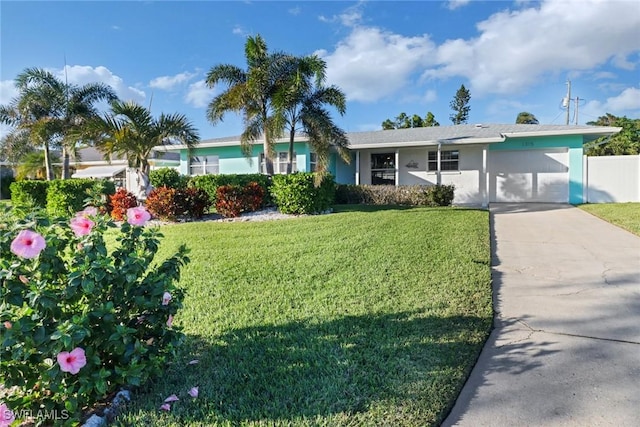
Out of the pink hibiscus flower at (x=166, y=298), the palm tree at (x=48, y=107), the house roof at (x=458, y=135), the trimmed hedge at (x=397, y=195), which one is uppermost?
the palm tree at (x=48, y=107)

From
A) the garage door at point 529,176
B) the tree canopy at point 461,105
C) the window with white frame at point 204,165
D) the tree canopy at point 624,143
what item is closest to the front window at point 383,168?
the garage door at point 529,176

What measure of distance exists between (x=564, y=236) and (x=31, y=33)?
11.6m

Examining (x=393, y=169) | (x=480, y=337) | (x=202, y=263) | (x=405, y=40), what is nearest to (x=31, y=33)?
(x=202, y=263)

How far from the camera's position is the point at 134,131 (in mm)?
12250

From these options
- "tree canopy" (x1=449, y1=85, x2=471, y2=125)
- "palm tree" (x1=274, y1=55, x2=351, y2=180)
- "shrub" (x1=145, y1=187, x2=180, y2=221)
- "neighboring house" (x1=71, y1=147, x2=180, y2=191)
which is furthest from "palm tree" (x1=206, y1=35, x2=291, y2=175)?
"tree canopy" (x1=449, y1=85, x2=471, y2=125)

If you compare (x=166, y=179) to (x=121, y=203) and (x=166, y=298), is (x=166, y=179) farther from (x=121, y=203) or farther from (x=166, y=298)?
(x=166, y=298)

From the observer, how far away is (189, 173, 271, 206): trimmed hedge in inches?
475

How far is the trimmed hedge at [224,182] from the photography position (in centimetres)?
1205

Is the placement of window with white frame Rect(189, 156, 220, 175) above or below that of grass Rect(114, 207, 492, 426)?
above

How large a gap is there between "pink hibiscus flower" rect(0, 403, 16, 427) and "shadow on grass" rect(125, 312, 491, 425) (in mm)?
774

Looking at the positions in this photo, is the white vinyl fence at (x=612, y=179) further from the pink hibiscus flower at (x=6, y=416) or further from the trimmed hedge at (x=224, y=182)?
the pink hibiscus flower at (x=6, y=416)

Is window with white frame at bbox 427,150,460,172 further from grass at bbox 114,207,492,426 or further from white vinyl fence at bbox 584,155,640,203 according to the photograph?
grass at bbox 114,207,492,426

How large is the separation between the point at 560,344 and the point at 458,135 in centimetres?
1386

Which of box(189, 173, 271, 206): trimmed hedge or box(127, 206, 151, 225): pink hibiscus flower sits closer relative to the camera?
box(127, 206, 151, 225): pink hibiscus flower
